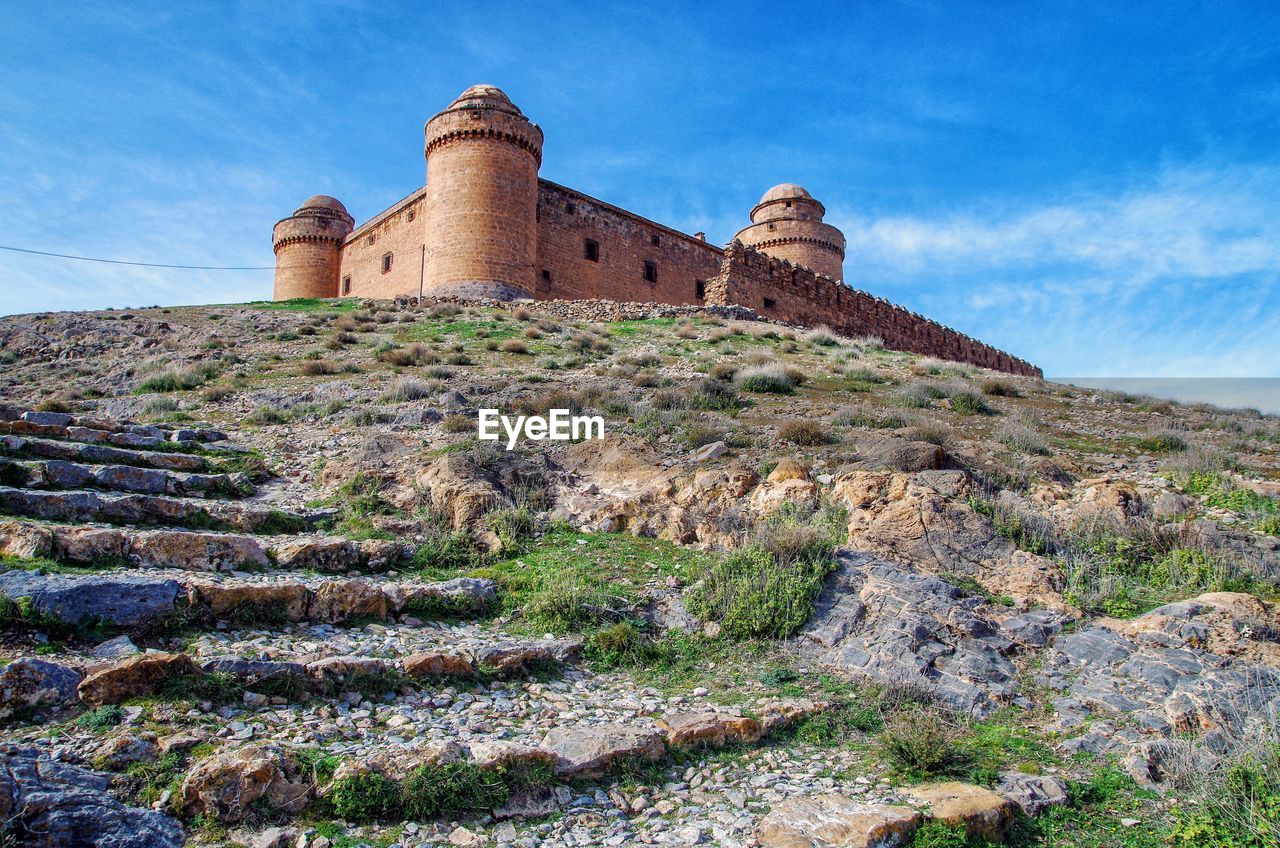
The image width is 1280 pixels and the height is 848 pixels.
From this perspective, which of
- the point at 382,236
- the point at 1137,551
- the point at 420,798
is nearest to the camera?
the point at 420,798

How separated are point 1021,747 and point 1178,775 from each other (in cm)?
80

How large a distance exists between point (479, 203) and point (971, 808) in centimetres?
2606

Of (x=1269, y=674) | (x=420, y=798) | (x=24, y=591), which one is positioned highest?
(x=24, y=591)

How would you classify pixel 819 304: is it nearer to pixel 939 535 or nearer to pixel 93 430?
pixel 939 535

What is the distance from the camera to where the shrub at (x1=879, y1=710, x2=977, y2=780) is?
4.38 m

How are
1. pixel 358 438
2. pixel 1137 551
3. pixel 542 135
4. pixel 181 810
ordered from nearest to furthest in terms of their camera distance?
pixel 181 810 < pixel 1137 551 < pixel 358 438 < pixel 542 135

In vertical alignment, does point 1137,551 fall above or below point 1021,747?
above

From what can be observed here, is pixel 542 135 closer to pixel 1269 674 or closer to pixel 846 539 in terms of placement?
pixel 846 539

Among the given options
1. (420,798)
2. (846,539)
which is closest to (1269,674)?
(846,539)

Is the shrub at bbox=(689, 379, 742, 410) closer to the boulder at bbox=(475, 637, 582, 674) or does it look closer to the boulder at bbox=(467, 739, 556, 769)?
the boulder at bbox=(475, 637, 582, 674)

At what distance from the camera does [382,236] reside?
3241cm

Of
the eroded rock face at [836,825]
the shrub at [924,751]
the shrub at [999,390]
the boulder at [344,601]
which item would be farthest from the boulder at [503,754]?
the shrub at [999,390]

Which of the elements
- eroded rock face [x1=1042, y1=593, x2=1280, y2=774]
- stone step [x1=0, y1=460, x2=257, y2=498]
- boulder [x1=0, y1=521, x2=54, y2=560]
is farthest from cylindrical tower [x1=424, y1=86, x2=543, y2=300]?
eroded rock face [x1=1042, y1=593, x2=1280, y2=774]

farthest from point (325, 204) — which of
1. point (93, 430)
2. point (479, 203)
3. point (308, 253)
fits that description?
point (93, 430)
